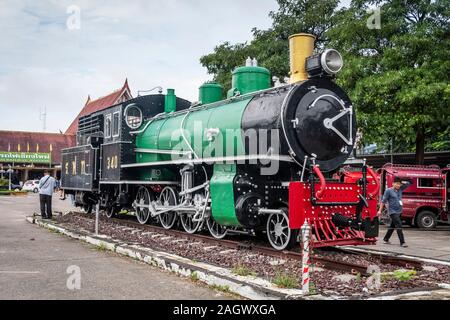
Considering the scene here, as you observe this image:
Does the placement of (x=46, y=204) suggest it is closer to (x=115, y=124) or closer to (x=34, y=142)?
(x=115, y=124)

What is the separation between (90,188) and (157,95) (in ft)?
11.7

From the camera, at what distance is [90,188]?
14.9 m

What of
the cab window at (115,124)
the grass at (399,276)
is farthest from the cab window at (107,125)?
the grass at (399,276)

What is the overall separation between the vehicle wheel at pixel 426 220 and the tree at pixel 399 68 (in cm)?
283

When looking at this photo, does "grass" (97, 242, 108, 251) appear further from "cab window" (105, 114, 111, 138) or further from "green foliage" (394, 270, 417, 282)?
"green foliage" (394, 270, 417, 282)

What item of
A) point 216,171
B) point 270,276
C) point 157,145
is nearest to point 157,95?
point 157,145

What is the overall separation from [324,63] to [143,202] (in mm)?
6774

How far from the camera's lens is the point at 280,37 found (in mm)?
23672

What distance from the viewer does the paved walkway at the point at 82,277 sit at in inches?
232

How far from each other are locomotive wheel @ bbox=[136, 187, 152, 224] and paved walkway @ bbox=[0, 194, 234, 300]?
121 inches

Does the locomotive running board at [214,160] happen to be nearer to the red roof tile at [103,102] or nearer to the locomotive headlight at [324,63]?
the locomotive headlight at [324,63]

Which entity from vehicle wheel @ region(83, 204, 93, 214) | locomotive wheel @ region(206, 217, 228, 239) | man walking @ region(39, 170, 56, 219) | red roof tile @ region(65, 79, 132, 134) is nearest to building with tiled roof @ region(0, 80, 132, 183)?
red roof tile @ region(65, 79, 132, 134)

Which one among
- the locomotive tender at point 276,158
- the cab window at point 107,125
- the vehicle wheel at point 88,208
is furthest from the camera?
the vehicle wheel at point 88,208
